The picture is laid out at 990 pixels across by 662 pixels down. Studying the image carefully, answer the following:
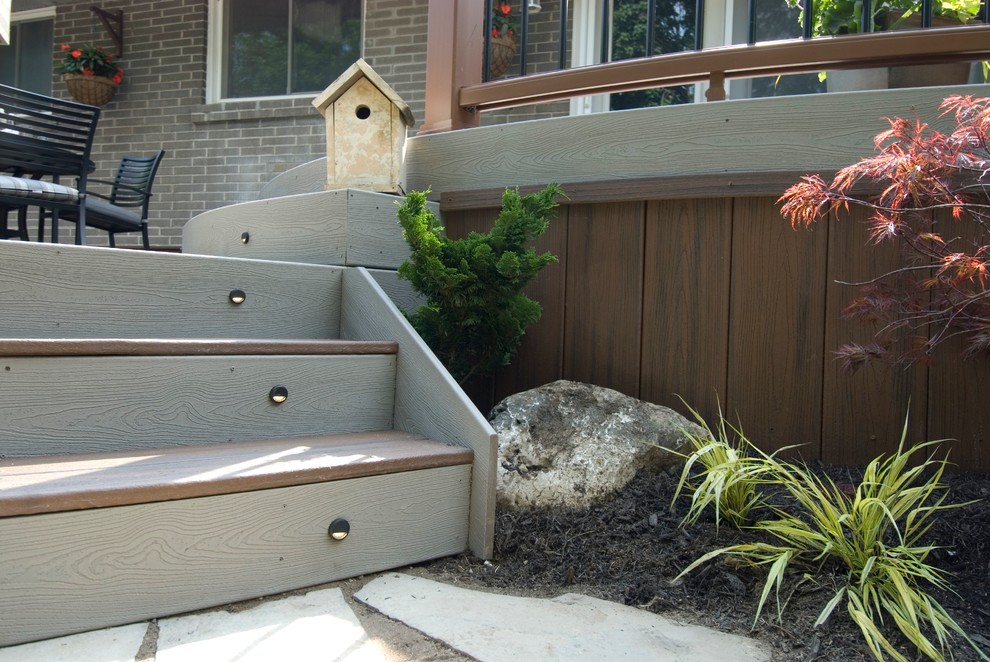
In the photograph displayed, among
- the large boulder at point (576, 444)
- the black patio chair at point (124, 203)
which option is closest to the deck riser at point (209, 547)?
the large boulder at point (576, 444)

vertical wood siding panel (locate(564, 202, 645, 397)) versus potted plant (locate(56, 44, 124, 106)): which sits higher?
potted plant (locate(56, 44, 124, 106))

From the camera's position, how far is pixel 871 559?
1622 millimetres

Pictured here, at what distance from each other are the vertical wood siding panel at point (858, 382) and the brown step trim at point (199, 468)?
40.9 inches

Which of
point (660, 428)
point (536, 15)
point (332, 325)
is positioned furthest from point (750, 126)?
point (536, 15)

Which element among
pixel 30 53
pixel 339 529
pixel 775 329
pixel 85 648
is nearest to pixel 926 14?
pixel 775 329

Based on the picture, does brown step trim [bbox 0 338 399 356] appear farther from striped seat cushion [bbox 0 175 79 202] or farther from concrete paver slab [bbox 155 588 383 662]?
striped seat cushion [bbox 0 175 79 202]

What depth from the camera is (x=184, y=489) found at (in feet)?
5.05

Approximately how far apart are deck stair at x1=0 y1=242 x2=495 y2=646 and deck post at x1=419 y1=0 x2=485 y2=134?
2.73 ft

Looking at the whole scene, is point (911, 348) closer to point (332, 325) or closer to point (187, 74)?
point (332, 325)

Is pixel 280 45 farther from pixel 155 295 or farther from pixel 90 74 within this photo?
pixel 155 295

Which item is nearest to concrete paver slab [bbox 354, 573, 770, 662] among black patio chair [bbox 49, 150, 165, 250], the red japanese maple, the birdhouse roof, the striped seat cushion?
the red japanese maple

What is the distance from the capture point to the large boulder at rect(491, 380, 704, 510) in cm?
212

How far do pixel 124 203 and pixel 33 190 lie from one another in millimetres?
2880

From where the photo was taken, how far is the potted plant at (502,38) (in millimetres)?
5539
